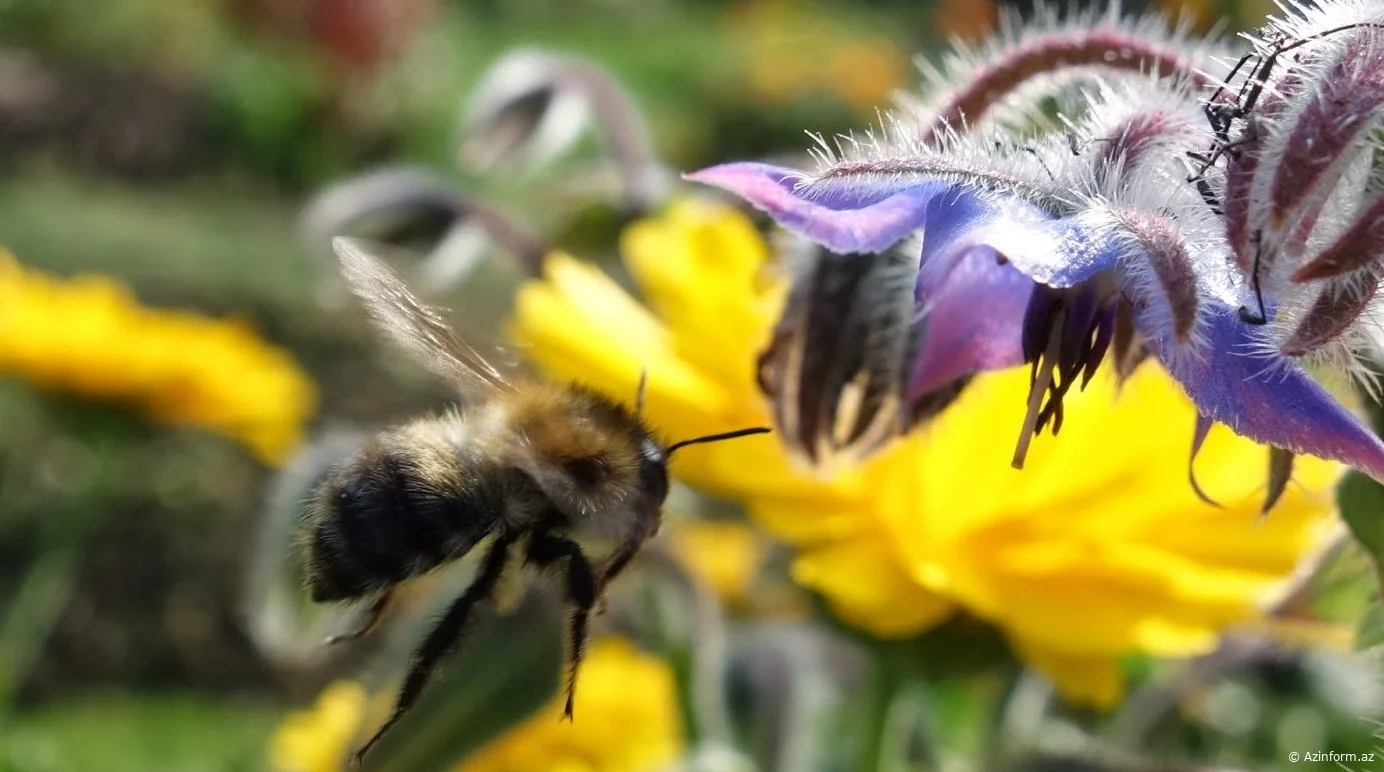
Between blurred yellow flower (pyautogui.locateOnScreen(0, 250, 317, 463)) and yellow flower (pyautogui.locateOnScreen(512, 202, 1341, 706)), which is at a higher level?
yellow flower (pyautogui.locateOnScreen(512, 202, 1341, 706))

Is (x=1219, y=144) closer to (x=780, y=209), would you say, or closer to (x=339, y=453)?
(x=780, y=209)

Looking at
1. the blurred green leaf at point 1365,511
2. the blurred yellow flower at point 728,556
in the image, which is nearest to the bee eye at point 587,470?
the blurred green leaf at point 1365,511

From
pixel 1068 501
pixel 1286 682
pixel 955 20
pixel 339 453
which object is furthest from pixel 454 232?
pixel 955 20

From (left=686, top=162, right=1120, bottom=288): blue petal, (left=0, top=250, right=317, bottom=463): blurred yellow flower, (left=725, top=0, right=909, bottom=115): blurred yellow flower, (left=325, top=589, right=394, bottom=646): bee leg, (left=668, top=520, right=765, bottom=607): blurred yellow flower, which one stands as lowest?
(left=725, top=0, right=909, bottom=115): blurred yellow flower

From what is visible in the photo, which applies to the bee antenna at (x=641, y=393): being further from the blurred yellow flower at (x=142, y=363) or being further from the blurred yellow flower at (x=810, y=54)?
the blurred yellow flower at (x=810, y=54)

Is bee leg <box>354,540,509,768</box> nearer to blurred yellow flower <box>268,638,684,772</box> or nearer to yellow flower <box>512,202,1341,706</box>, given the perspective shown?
yellow flower <box>512,202,1341,706</box>

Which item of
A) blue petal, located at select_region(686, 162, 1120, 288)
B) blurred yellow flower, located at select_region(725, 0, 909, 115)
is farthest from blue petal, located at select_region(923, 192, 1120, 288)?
blurred yellow flower, located at select_region(725, 0, 909, 115)

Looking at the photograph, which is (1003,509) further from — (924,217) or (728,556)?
(728,556)

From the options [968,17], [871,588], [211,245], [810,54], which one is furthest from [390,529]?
[810,54]
